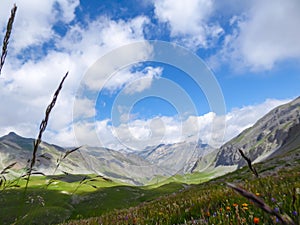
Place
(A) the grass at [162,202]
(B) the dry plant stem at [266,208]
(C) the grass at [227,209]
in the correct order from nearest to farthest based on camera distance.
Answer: (B) the dry plant stem at [266,208] < (A) the grass at [162,202] < (C) the grass at [227,209]

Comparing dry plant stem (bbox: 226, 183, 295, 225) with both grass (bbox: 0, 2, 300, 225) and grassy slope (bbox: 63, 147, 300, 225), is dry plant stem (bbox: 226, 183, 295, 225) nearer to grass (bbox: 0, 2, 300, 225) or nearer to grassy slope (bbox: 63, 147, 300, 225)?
grass (bbox: 0, 2, 300, 225)

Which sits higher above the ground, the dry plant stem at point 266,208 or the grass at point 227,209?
the dry plant stem at point 266,208

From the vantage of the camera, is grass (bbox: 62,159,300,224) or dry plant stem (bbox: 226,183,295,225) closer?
dry plant stem (bbox: 226,183,295,225)

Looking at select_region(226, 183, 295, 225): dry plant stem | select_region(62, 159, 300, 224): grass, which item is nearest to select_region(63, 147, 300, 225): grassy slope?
select_region(62, 159, 300, 224): grass

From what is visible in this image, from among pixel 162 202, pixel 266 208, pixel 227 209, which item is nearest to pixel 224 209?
pixel 227 209

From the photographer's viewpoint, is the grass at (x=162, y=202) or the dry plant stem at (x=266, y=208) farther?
the grass at (x=162, y=202)

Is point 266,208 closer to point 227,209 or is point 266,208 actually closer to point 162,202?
point 227,209

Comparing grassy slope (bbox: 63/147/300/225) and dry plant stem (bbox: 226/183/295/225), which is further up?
dry plant stem (bbox: 226/183/295/225)

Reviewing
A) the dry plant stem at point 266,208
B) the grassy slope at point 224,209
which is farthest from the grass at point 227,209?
the dry plant stem at point 266,208

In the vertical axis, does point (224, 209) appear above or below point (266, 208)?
below

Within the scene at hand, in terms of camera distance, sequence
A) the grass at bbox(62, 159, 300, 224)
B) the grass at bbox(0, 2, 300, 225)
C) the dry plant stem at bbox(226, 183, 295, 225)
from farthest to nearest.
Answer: the grass at bbox(62, 159, 300, 224) < the grass at bbox(0, 2, 300, 225) < the dry plant stem at bbox(226, 183, 295, 225)

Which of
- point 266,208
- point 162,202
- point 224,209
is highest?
point 266,208

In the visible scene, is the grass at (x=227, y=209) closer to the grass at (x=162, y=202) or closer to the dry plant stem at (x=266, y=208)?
the grass at (x=162, y=202)

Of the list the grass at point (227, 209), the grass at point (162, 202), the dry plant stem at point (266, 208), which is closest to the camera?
the dry plant stem at point (266, 208)
